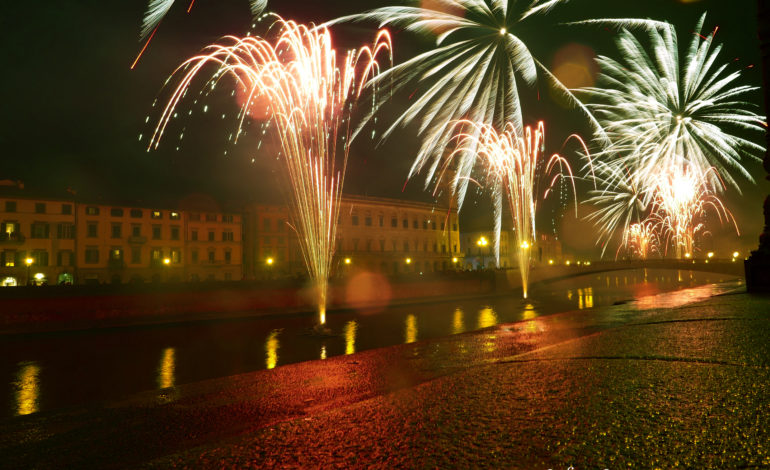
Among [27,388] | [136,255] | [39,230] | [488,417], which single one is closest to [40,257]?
[39,230]

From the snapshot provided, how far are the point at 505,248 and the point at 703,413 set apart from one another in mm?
104168

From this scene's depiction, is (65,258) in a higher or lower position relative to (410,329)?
higher

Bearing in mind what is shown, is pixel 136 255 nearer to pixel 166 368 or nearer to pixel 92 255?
pixel 92 255

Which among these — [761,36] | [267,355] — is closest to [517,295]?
[267,355]

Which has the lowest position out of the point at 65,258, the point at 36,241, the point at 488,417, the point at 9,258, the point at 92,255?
the point at 488,417

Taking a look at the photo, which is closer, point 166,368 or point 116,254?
point 166,368

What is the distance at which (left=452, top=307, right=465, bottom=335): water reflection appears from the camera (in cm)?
1977

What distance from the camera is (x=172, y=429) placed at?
16.0 feet

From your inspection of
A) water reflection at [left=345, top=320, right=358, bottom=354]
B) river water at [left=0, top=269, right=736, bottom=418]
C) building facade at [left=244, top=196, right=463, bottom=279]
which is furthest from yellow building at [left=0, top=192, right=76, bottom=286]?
water reflection at [left=345, top=320, right=358, bottom=354]

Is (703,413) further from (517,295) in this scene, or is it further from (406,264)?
(406,264)

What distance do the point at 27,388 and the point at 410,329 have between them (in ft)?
45.6

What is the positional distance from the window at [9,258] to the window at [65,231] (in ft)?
13.4

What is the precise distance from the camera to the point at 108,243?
51.8 metres

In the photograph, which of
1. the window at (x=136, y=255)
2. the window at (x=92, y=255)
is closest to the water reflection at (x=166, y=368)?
the window at (x=92, y=255)
